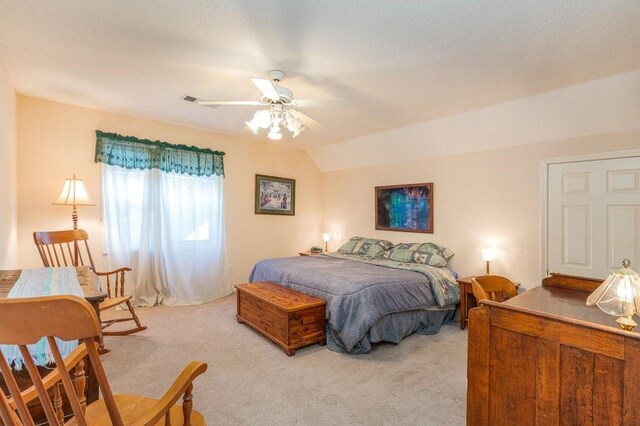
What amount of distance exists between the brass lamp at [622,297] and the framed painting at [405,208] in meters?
3.14

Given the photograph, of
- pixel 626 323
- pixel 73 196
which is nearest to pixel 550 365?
pixel 626 323

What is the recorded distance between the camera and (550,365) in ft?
4.14

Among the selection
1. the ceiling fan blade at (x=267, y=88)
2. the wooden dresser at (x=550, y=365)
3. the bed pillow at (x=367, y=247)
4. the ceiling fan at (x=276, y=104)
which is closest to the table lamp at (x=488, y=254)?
the bed pillow at (x=367, y=247)

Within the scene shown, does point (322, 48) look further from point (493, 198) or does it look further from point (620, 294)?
point (493, 198)

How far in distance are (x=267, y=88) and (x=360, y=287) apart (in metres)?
1.81

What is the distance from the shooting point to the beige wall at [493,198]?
336cm

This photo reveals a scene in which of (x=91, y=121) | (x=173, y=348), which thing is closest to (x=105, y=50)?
(x=91, y=121)

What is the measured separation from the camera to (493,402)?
1.41 meters

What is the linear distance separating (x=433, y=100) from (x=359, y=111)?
801mm

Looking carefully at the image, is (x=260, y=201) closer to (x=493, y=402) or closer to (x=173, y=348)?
(x=173, y=348)

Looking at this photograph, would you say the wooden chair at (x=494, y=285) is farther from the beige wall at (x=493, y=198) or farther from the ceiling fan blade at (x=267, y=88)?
the ceiling fan blade at (x=267, y=88)

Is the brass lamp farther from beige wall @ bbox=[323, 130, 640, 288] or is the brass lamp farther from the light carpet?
beige wall @ bbox=[323, 130, 640, 288]

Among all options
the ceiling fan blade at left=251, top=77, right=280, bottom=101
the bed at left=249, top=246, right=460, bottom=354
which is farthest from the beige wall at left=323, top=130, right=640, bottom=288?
the ceiling fan blade at left=251, top=77, right=280, bottom=101

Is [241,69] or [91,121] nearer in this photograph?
[241,69]
